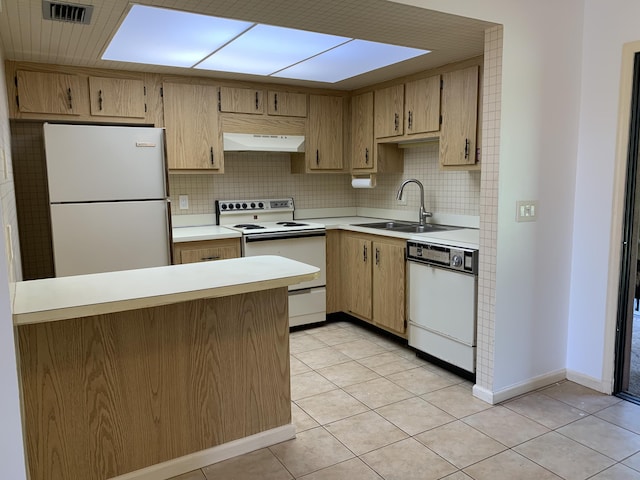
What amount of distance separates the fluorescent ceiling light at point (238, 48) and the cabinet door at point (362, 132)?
1.86ft

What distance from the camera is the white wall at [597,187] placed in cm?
267

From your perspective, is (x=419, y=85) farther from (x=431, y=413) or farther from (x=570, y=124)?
(x=431, y=413)

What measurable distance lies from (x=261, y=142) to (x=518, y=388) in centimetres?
273

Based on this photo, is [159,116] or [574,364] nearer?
[574,364]

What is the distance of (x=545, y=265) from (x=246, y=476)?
2.09m

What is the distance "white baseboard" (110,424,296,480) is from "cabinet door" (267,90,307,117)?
108 inches

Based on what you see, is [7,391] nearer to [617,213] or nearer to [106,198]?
[106,198]

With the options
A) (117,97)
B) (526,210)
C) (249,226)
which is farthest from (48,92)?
(526,210)

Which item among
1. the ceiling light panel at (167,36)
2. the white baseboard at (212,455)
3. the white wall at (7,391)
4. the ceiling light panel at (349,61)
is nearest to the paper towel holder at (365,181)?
the ceiling light panel at (349,61)

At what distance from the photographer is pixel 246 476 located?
2086mm

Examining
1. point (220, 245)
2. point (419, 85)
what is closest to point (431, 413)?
point (220, 245)

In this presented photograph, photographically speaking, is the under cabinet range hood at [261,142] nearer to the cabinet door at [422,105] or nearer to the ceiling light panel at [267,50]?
the ceiling light panel at [267,50]

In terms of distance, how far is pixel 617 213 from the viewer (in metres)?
2.72

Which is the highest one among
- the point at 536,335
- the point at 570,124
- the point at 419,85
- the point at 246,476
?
the point at 419,85
